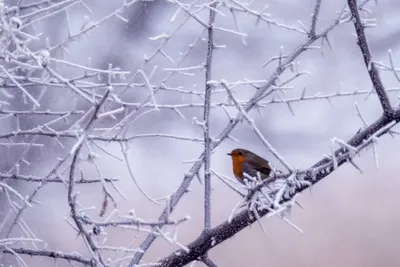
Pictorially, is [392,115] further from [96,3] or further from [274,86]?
[96,3]

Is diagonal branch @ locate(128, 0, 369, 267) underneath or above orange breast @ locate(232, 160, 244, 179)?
underneath

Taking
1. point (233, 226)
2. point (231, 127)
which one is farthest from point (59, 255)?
point (231, 127)

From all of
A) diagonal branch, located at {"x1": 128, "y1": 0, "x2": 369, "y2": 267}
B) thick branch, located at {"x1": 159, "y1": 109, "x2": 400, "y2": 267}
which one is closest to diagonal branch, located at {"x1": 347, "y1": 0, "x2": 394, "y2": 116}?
thick branch, located at {"x1": 159, "y1": 109, "x2": 400, "y2": 267}

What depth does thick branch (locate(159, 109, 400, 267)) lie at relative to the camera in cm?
102

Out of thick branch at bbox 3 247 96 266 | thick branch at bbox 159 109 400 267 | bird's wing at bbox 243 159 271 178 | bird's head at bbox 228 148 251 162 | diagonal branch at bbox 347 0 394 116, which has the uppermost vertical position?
bird's head at bbox 228 148 251 162

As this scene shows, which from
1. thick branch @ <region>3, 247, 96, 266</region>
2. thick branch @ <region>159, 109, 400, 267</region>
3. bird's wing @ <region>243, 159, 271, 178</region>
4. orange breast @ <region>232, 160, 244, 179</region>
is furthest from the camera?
orange breast @ <region>232, 160, 244, 179</region>

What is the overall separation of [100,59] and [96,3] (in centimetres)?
31

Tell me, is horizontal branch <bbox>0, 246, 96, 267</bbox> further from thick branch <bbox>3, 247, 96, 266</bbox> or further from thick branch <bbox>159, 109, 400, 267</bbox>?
thick branch <bbox>159, 109, 400, 267</bbox>

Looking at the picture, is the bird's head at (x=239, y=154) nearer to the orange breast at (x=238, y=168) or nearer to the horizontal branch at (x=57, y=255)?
the orange breast at (x=238, y=168)

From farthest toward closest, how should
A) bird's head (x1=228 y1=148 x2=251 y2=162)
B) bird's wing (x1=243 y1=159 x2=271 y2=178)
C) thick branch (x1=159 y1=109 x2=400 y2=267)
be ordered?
bird's head (x1=228 y1=148 x2=251 y2=162) → bird's wing (x1=243 y1=159 x2=271 y2=178) → thick branch (x1=159 y1=109 x2=400 y2=267)

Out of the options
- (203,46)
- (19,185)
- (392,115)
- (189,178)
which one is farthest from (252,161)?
(392,115)

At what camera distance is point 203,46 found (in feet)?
8.23

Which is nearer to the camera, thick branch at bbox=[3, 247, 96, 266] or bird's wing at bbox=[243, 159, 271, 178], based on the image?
thick branch at bbox=[3, 247, 96, 266]

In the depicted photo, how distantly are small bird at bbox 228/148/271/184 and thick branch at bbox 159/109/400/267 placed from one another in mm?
785
